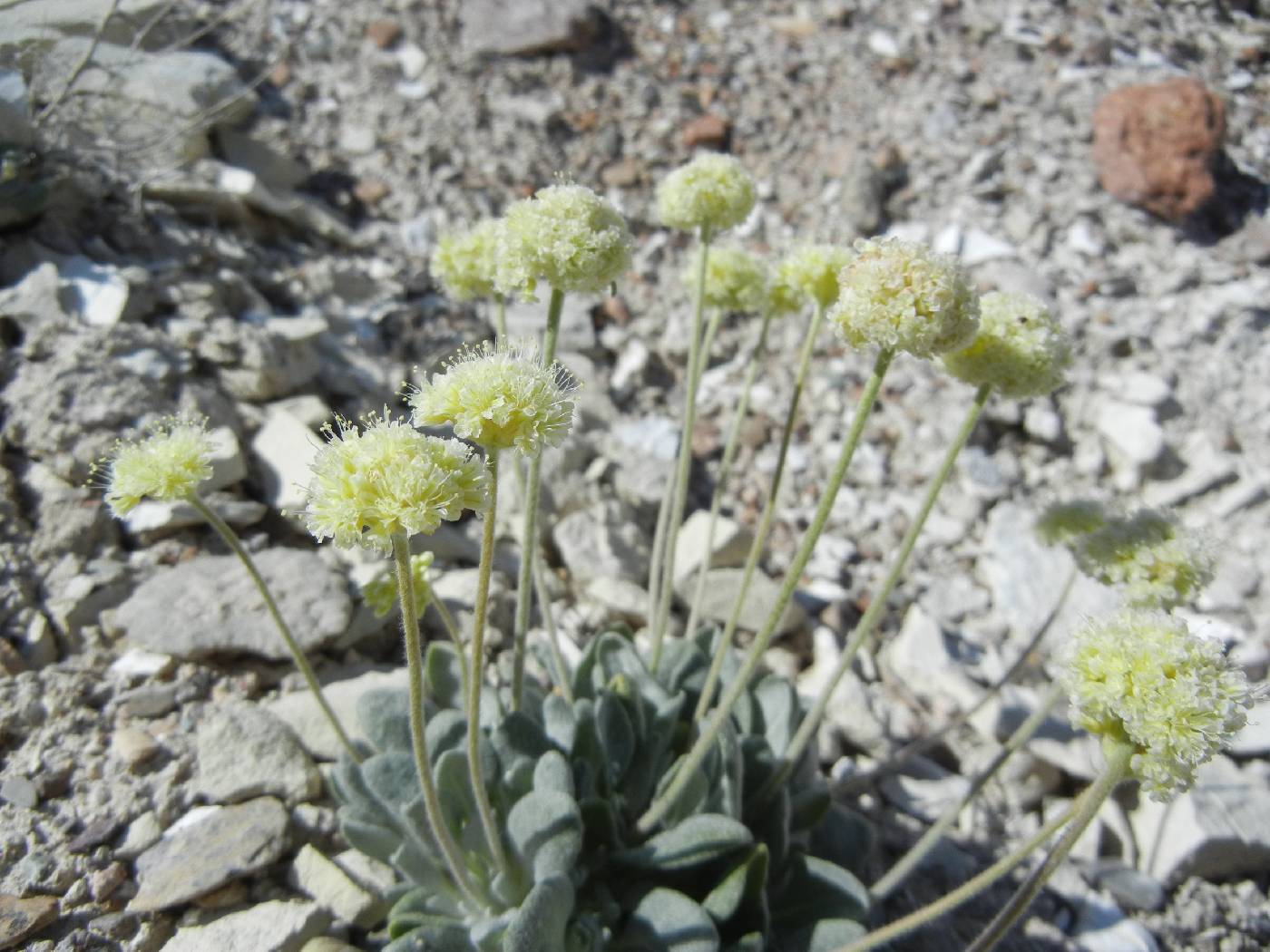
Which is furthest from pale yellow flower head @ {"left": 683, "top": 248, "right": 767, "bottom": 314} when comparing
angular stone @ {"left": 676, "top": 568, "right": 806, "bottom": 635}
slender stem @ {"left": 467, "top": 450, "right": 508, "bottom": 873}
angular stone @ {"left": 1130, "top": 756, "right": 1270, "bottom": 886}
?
angular stone @ {"left": 1130, "top": 756, "right": 1270, "bottom": 886}

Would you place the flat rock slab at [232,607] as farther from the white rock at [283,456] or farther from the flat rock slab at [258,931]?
the flat rock slab at [258,931]

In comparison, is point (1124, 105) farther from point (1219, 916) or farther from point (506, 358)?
point (506, 358)

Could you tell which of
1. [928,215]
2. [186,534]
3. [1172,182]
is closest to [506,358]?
[186,534]

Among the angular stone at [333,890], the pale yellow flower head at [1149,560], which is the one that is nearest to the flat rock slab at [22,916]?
the angular stone at [333,890]

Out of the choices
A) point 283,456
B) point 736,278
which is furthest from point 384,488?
point 283,456

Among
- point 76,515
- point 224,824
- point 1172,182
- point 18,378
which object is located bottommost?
point 224,824
